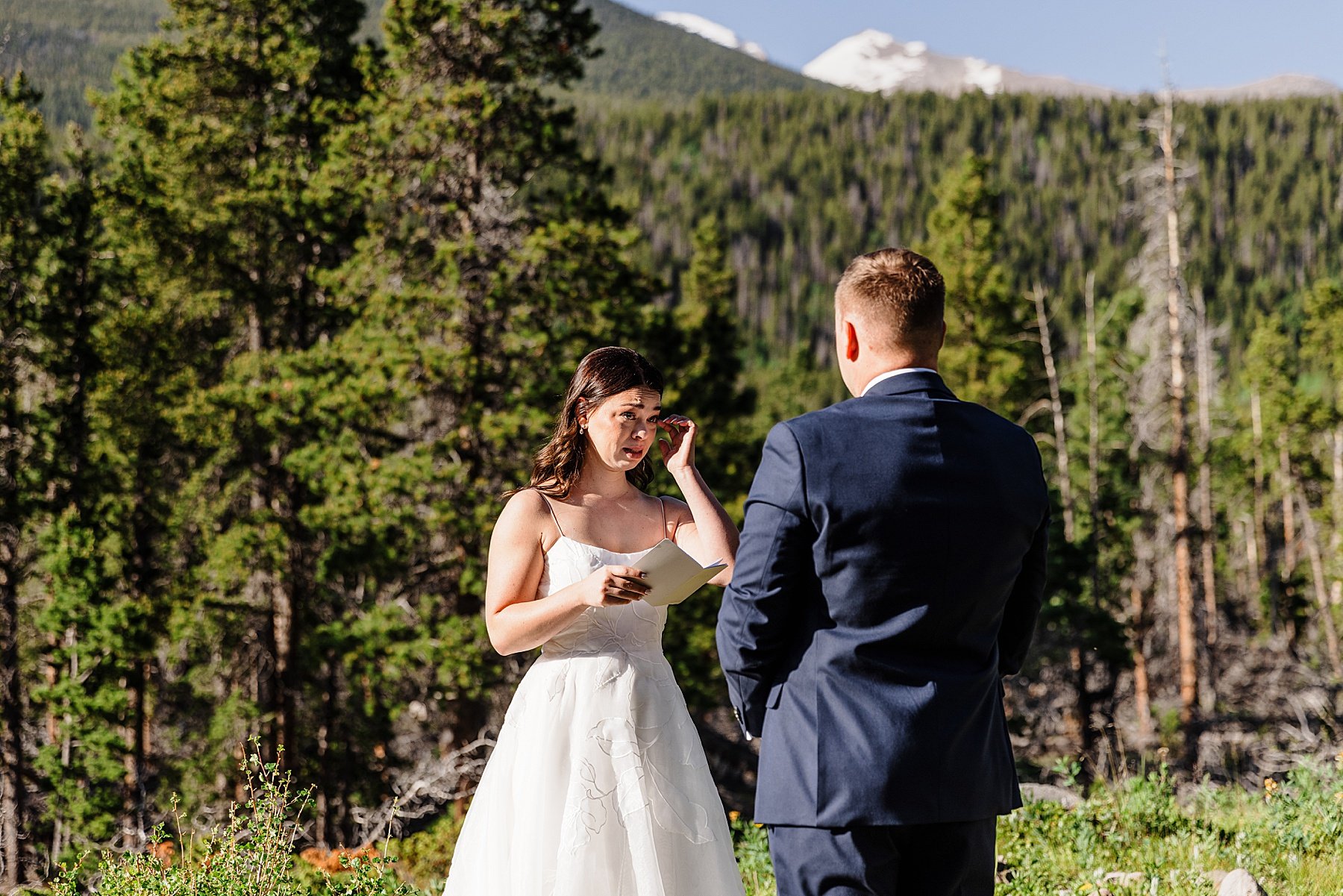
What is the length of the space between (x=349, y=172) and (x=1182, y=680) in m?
17.6

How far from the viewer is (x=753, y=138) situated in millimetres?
159250

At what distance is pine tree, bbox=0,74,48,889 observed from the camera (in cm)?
1689

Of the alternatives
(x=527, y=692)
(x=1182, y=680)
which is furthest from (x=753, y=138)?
(x=527, y=692)

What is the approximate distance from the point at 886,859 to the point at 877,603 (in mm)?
573

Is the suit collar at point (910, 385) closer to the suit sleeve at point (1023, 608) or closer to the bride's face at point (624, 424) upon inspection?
the suit sleeve at point (1023, 608)

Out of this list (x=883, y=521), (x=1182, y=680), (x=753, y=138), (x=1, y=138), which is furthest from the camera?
(x=753, y=138)

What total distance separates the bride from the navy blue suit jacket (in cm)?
84

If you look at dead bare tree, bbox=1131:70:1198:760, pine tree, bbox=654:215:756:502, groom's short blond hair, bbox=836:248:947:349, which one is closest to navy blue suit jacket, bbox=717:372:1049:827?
groom's short blond hair, bbox=836:248:947:349

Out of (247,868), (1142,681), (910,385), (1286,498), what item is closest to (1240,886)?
(910,385)

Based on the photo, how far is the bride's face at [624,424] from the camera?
12.2 feet

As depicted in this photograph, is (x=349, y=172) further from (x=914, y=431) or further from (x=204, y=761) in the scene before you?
(x=914, y=431)

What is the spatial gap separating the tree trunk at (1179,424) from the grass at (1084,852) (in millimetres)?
15095

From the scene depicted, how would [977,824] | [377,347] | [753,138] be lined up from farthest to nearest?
[753,138] → [377,347] → [977,824]

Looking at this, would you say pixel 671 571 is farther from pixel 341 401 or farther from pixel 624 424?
pixel 341 401
